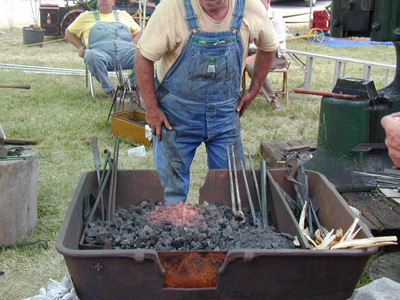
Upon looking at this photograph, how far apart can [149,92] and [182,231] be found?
0.93m

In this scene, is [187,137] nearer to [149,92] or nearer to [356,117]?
[149,92]

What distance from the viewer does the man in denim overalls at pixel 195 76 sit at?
262 centimetres

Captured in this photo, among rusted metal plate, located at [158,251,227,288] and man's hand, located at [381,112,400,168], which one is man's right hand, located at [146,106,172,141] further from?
man's hand, located at [381,112,400,168]

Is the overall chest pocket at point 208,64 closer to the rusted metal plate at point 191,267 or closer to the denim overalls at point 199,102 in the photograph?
the denim overalls at point 199,102

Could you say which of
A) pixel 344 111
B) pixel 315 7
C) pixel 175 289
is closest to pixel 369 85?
pixel 344 111

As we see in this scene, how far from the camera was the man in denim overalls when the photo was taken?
2619 mm

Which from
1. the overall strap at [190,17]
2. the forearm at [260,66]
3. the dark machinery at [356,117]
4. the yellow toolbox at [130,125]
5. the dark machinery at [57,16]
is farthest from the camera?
the dark machinery at [57,16]

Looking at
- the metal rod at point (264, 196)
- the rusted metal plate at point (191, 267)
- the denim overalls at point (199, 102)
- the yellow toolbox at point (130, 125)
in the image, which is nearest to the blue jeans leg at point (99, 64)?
the yellow toolbox at point (130, 125)

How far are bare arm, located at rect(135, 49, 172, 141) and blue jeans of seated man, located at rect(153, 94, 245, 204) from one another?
0.16 feet

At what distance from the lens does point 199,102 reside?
280 cm

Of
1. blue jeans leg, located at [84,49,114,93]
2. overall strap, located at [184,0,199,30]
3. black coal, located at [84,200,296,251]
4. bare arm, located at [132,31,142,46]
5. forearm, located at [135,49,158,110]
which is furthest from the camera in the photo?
bare arm, located at [132,31,142,46]

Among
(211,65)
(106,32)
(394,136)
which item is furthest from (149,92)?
(106,32)

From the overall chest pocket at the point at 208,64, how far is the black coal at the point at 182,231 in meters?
0.76

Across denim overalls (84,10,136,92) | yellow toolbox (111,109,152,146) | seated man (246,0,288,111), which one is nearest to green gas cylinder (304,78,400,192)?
yellow toolbox (111,109,152,146)
